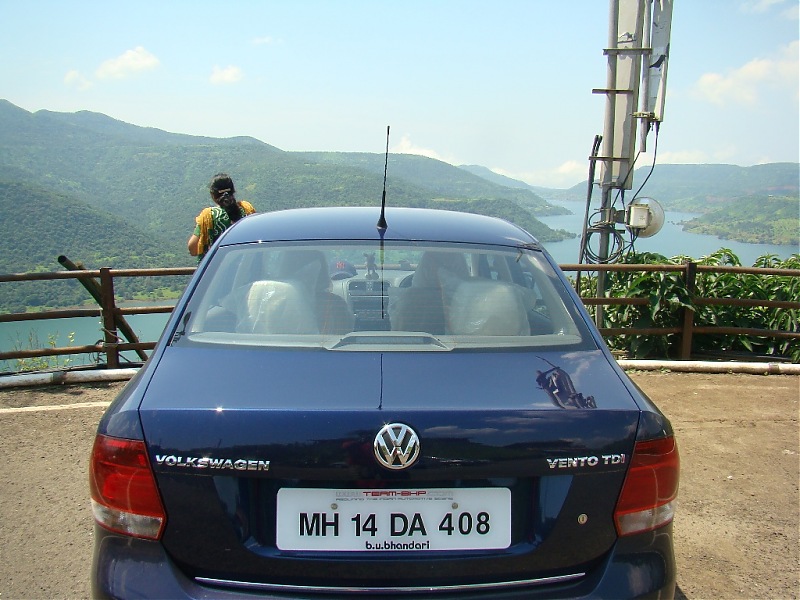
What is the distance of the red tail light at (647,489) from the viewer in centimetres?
200

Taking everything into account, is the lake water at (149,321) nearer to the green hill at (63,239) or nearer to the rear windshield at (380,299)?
the green hill at (63,239)

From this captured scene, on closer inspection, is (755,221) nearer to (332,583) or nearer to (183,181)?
(332,583)

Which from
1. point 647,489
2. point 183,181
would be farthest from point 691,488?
point 183,181

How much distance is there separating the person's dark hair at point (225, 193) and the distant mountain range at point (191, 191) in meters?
0.57

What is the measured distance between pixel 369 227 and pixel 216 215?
12.0 ft

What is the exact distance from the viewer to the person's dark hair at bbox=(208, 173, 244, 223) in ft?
21.0

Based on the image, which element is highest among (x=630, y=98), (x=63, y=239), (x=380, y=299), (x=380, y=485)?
(x=630, y=98)

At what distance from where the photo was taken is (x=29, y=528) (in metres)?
3.90

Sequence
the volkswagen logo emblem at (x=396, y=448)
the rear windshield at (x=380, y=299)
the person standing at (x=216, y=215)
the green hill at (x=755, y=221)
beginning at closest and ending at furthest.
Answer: the volkswagen logo emblem at (x=396, y=448) < the rear windshield at (x=380, y=299) < the person standing at (x=216, y=215) < the green hill at (x=755, y=221)

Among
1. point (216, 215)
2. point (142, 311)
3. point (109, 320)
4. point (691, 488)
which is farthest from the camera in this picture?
point (142, 311)

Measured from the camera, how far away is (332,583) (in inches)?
75.4

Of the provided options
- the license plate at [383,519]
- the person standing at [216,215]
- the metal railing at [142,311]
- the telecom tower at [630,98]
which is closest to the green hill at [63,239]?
the metal railing at [142,311]

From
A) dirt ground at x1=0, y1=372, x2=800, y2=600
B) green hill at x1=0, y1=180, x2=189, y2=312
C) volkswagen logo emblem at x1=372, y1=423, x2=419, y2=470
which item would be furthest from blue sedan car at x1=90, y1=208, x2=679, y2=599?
green hill at x1=0, y1=180, x2=189, y2=312

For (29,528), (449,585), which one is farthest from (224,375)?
(29,528)
